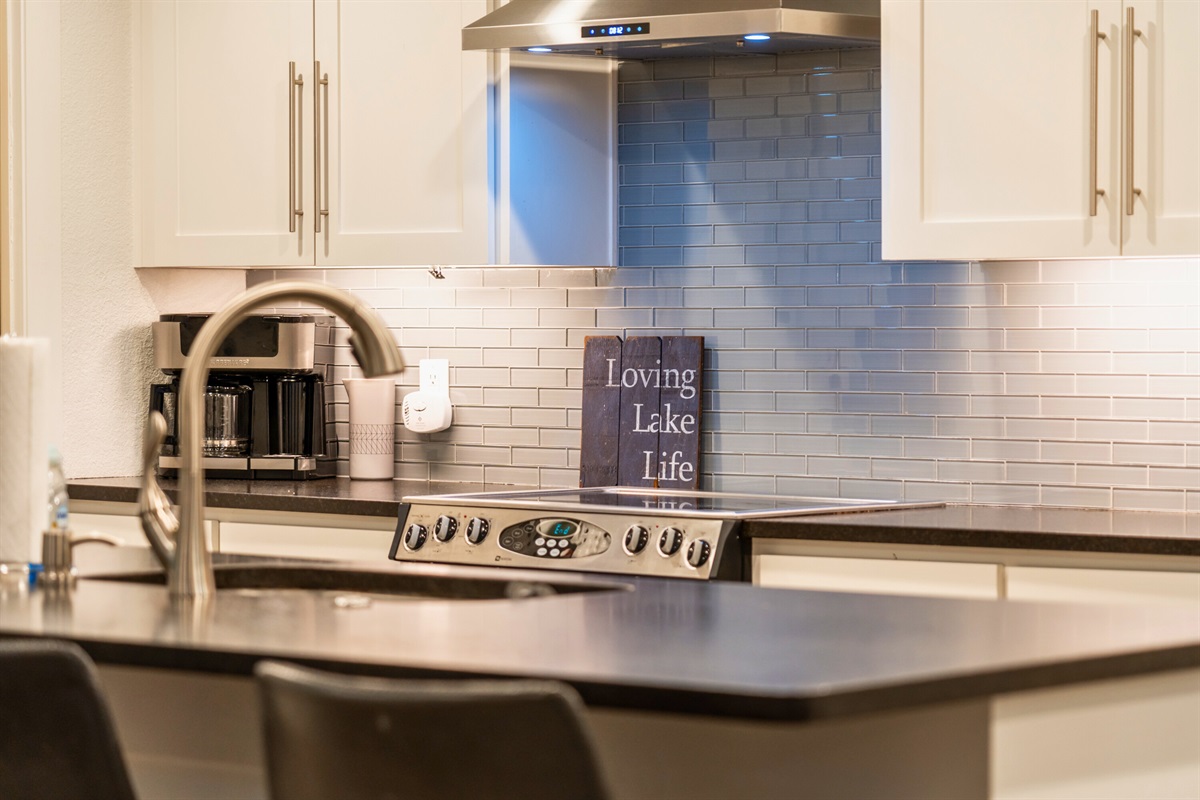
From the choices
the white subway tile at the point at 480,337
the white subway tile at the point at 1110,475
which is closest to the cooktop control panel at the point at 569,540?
the white subway tile at the point at 480,337

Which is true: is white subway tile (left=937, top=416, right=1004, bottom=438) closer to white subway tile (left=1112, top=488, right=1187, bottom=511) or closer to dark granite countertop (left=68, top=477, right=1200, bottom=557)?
dark granite countertop (left=68, top=477, right=1200, bottom=557)

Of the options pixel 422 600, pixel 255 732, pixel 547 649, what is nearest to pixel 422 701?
pixel 547 649

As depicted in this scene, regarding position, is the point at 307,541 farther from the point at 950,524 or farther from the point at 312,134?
the point at 950,524

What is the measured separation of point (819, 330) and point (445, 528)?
1.09 metres

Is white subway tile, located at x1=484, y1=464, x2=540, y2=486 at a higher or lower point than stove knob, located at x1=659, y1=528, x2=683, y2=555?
higher

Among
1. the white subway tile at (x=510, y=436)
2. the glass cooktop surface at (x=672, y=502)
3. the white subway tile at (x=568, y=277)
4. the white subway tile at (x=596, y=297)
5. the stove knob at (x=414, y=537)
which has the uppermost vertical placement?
the white subway tile at (x=568, y=277)

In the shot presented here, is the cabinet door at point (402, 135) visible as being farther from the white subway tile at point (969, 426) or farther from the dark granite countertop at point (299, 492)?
the white subway tile at point (969, 426)

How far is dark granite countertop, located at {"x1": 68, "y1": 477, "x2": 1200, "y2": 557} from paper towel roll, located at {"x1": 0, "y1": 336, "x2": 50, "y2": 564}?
4.91 feet

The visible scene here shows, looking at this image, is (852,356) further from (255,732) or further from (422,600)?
(255,732)

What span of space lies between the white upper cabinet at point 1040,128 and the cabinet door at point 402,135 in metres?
1.08

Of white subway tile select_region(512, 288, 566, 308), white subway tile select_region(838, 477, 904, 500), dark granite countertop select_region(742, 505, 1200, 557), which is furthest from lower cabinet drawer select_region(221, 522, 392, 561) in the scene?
white subway tile select_region(838, 477, 904, 500)

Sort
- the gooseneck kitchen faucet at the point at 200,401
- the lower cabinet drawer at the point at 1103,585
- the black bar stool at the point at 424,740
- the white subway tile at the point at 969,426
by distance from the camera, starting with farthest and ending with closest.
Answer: the white subway tile at the point at 969,426, the lower cabinet drawer at the point at 1103,585, the gooseneck kitchen faucet at the point at 200,401, the black bar stool at the point at 424,740

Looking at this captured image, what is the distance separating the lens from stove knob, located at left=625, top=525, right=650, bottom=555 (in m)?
3.38

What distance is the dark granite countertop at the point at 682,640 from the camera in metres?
1.43
